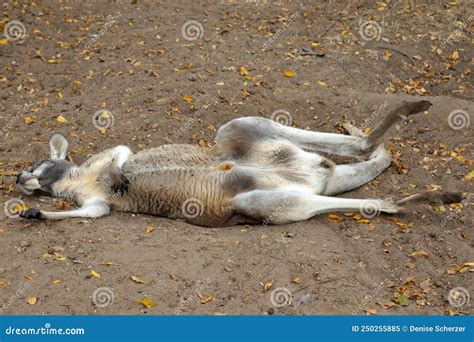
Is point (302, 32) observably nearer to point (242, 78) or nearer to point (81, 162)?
point (242, 78)

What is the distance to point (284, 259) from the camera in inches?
217

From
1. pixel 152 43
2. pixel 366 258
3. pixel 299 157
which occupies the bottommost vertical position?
pixel 366 258

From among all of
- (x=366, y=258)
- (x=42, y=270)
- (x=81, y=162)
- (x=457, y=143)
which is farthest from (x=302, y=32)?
(x=42, y=270)

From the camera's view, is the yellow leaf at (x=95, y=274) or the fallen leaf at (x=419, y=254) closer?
the yellow leaf at (x=95, y=274)

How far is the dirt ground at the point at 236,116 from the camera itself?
515 centimetres

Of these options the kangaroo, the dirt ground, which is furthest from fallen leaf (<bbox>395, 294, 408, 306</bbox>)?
the kangaroo

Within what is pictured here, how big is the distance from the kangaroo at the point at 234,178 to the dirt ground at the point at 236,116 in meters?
0.17

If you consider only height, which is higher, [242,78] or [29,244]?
[242,78]

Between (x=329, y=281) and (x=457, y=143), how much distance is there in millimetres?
3107

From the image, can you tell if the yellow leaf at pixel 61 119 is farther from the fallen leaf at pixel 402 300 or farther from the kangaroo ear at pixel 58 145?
the fallen leaf at pixel 402 300

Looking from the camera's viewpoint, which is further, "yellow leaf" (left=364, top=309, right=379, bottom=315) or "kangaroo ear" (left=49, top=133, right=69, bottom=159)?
"kangaroo ear" (left=49, top=133, right=69, bottom=159)

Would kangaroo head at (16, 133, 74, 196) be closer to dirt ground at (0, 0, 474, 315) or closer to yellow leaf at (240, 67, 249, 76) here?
dirt ground at (0, 0, 474, 315)

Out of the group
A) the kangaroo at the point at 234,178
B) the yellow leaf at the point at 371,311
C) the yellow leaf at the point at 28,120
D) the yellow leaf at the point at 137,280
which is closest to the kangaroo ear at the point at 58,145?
the kangaroo at the point at 234,178

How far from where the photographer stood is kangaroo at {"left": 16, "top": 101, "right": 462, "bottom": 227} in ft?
20.0
